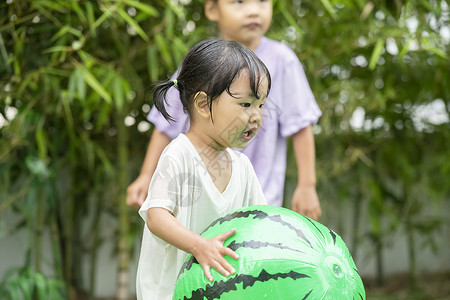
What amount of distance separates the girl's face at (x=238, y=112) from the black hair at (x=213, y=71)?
1cm

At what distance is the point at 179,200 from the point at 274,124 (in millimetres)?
619

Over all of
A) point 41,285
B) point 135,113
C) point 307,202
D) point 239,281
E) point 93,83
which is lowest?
point 41,285

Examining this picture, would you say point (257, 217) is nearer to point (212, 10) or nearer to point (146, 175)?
point (146, 175)

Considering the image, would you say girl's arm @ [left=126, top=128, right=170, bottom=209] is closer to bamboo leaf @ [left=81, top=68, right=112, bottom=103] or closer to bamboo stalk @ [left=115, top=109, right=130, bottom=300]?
bamboo leaf @ [left=81, top=68, right=112, bottom=103]

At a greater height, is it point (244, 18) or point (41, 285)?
point (244, 18)

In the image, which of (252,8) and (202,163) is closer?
(202,163)

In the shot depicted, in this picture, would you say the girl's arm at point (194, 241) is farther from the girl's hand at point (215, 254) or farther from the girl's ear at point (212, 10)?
the girl's ear at point (212, 10)

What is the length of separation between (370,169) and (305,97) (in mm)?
2143

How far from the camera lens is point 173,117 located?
5.39ft

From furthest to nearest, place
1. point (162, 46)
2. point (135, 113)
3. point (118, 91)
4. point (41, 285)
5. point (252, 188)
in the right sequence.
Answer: point (135, 113), point (41, 285), point (162, 46), point (118, 91), point (252, 188)

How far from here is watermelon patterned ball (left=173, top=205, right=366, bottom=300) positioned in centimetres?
124

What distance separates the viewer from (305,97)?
1967 millimetres

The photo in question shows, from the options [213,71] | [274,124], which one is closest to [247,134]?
[213,71]

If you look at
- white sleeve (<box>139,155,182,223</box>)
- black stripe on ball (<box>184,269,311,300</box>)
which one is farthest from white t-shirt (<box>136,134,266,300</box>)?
black stripe on ball (<box>184,269,311,300</box>)
